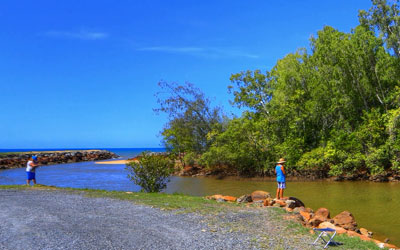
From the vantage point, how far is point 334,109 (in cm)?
3312

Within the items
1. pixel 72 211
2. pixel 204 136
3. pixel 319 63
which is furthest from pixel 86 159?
pixel 72 211

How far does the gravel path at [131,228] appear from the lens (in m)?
8.14

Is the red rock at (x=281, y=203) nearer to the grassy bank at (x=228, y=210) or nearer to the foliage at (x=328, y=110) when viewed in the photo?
the grassy bank at (x=228, y=210)

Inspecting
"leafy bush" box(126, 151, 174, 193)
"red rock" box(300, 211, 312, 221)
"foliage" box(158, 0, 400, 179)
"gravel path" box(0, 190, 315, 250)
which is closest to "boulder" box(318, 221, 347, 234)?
"red rock" box(300, 211, 312, 221)

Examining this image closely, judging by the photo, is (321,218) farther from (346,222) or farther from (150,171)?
(150,171)

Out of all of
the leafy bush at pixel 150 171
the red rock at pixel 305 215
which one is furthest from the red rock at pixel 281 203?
→ the leafy bush at pixel 150 171

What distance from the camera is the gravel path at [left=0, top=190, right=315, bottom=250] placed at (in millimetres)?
8141

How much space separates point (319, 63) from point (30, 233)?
3030cm

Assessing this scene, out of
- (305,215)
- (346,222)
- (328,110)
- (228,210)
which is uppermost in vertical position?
(328,110)

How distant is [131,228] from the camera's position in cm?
947

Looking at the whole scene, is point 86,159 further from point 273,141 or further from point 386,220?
point 386,220

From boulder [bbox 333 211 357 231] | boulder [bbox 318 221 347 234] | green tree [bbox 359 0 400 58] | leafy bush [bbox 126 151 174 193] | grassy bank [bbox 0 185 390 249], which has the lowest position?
boulder [bbox 333 211 357 231]

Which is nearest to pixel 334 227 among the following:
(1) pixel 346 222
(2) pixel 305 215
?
(1) pixel 346 222

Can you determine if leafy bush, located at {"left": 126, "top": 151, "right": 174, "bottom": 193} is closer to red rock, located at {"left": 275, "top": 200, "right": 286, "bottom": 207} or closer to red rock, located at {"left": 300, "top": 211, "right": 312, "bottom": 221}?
red rock, located at {"left": 275, "top": 200, "right": 286, "bottom": 207}
